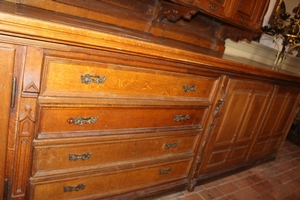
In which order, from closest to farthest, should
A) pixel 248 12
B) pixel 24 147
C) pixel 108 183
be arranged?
pixel 24 147 < pixel 108 183 < pixel 248 12

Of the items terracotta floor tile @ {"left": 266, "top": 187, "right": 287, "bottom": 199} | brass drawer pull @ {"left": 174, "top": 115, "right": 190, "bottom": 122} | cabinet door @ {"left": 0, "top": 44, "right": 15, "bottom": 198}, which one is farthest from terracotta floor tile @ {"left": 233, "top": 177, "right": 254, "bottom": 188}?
cabinet door @ {"left": 0, "top": 44, "right": 15, "bottom": 198}

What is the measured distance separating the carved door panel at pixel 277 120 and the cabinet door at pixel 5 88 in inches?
95.1

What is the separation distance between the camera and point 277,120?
2.61m

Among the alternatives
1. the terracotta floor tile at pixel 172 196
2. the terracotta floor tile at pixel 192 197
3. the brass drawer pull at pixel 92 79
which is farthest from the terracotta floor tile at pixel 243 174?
the brass drawer pull at pixel 92 79

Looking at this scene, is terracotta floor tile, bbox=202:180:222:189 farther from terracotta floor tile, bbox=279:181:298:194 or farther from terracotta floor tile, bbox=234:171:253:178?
terracotta floor tile, bbox=279:181:298:194

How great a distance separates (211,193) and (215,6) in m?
1.79

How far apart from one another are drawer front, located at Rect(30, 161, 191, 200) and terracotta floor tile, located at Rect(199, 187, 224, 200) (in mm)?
340

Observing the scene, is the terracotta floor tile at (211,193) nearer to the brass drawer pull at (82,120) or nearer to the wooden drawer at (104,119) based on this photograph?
the wooden drawer at (104,119)

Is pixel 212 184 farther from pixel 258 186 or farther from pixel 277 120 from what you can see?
pixel 277 120

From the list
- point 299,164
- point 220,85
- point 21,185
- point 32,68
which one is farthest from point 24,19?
point 299,164

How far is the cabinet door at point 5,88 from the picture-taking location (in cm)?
88

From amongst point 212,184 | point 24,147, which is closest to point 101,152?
point 24,147

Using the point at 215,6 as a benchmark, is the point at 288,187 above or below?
below

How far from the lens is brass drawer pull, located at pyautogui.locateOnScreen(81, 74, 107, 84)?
1.10 metres
